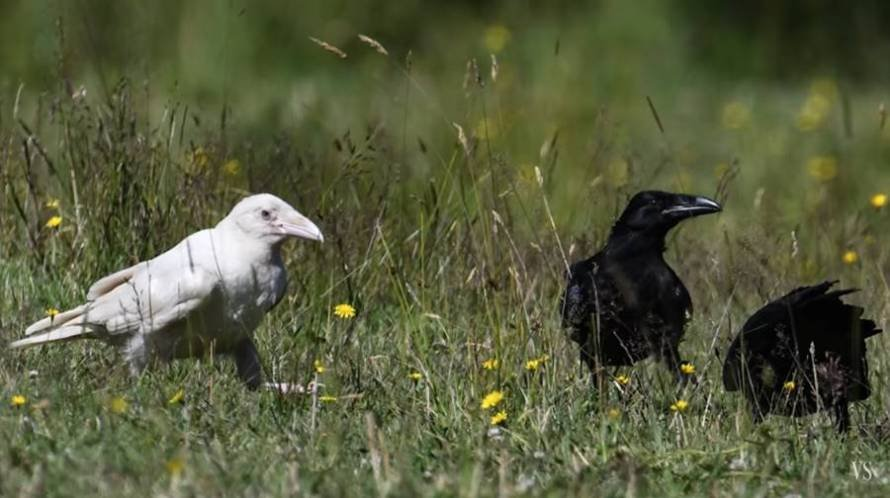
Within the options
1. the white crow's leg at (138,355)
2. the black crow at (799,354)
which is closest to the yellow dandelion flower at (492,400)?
the black crow at (799,354)

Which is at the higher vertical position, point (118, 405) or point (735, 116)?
point (118, 405)

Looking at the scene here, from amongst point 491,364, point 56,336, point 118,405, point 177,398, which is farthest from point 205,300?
point 118,405

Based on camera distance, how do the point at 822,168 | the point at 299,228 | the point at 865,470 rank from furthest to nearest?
1. the point at 822,168
2. the point at 299,228
3. the point at 865,470

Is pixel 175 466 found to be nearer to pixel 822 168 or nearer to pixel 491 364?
pixel 491 364

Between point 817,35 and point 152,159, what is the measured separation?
361 inches

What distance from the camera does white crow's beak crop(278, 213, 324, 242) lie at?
5941mm

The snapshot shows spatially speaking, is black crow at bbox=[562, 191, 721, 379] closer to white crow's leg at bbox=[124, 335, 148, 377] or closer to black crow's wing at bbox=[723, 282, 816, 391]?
black crow's wing at bbox=[723, 282, 816, 391]

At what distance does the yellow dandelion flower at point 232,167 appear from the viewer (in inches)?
300

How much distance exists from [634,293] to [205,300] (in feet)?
4.84

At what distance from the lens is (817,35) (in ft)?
50.4

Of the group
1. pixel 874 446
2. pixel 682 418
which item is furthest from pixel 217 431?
pixel 874 446

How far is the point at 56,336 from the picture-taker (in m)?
5.94

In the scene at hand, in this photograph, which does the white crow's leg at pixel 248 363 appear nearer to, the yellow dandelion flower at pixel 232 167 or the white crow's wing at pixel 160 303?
the white crow's wing at pixel 160 303

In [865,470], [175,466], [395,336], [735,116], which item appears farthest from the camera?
[735,116]
